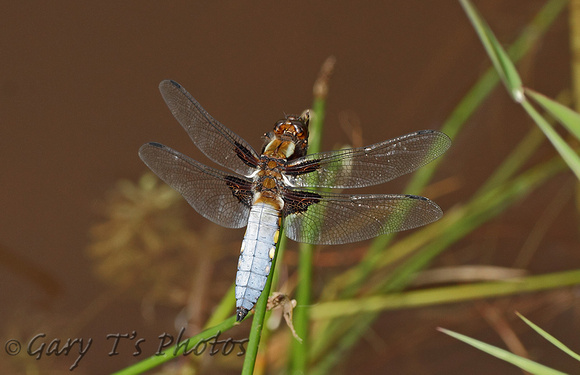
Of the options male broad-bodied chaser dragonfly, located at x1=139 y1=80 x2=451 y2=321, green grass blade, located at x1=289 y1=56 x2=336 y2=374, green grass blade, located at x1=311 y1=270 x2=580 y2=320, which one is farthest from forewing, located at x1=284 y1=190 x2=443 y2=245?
green grass blade, located at x1=311 y1=270 x2=580 y2=320

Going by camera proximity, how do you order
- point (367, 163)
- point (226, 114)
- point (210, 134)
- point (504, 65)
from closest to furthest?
point (504, 65), point (367, 163), point (210, 134), point (226, 114)

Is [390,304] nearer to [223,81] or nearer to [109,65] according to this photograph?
[223,81]

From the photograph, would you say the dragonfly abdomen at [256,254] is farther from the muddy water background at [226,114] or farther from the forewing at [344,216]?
the muddy water background at [226,114]

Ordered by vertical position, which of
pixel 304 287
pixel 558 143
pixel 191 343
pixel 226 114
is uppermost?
pixel 226 114

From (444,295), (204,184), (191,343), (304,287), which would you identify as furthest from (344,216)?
(444,295)

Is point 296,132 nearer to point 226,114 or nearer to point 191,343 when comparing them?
point 191,343

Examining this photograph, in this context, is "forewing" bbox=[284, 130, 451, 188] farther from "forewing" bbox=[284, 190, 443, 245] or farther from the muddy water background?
the muddy water background

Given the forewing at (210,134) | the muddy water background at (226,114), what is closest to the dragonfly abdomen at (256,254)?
the forewing at (210,134)
